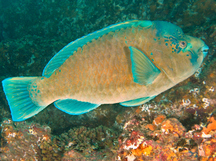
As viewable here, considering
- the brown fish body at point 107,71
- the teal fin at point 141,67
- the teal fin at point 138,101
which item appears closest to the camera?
the teal fin at point 141,67

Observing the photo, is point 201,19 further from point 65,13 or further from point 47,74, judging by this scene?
point 65,13

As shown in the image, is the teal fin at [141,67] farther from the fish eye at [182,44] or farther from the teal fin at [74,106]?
the teal fin at [74,106]

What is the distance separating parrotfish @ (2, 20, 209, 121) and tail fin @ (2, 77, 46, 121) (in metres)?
0.43

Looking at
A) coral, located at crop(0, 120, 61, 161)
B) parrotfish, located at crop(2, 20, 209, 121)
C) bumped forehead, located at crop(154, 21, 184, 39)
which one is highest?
bumped forehead, located at crop(154, 21, 184, 39)

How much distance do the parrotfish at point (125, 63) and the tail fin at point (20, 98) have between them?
43cm

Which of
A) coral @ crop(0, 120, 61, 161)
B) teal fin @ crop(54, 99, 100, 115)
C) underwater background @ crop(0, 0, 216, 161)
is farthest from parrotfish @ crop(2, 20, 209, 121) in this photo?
coral @ crop(0, 120, 61, 161)

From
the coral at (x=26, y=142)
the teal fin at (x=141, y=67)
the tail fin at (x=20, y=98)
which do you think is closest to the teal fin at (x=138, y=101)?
the teal fin at (x=141, y=67)

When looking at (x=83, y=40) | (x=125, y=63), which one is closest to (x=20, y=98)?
(x=83, y=40)

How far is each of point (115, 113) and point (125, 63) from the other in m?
2.23

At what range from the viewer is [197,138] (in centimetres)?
188

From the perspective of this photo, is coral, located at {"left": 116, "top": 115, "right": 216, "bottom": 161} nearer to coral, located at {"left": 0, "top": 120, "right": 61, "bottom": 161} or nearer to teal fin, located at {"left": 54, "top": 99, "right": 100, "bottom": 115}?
teal fin, located at {"left": 54, "top": 99, "right": 100, "bottom": 115}

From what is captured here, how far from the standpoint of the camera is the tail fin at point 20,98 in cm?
212

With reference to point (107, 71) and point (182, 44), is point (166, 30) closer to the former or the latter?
point (182, 44)

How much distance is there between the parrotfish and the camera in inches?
73.0
